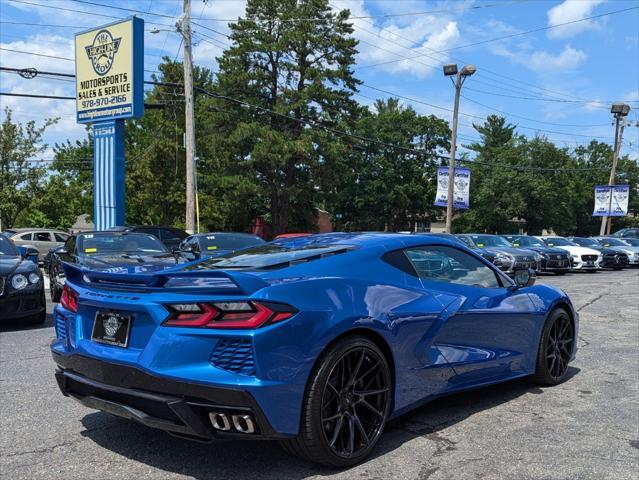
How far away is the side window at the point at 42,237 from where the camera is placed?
988 inches

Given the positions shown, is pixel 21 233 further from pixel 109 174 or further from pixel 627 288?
pixel 627 288

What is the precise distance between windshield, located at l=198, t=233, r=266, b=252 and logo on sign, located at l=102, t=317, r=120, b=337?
30.6 feet

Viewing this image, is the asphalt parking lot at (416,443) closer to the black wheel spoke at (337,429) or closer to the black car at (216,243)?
the black wheel spoke at (337,429)

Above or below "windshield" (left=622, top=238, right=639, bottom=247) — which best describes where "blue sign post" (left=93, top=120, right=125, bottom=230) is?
above

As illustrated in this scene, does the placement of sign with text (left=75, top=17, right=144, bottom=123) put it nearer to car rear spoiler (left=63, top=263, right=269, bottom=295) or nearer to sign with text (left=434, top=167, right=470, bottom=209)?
sign with text (left=434, top=167, right=470, bottom=209)

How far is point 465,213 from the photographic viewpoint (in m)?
60.4

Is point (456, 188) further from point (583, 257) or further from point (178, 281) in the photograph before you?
point (178, 281)

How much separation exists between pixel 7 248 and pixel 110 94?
13.0m

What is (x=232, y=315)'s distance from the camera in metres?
3.28

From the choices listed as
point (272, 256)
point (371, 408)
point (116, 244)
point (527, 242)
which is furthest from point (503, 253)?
point (371, 408)

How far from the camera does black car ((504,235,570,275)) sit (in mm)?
22562

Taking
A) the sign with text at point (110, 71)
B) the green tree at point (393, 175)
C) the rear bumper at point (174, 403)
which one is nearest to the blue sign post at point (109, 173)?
the sign with text at point (110, 71)

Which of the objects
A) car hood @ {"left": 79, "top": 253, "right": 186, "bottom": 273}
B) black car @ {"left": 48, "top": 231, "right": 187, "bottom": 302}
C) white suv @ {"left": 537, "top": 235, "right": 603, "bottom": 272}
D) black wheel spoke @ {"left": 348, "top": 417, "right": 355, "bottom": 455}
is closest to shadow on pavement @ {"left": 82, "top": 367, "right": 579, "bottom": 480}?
black wheel spoke @ {"left": 348, "top": 417, "right": 355, "bottom": 455}

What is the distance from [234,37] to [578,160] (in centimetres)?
5053
